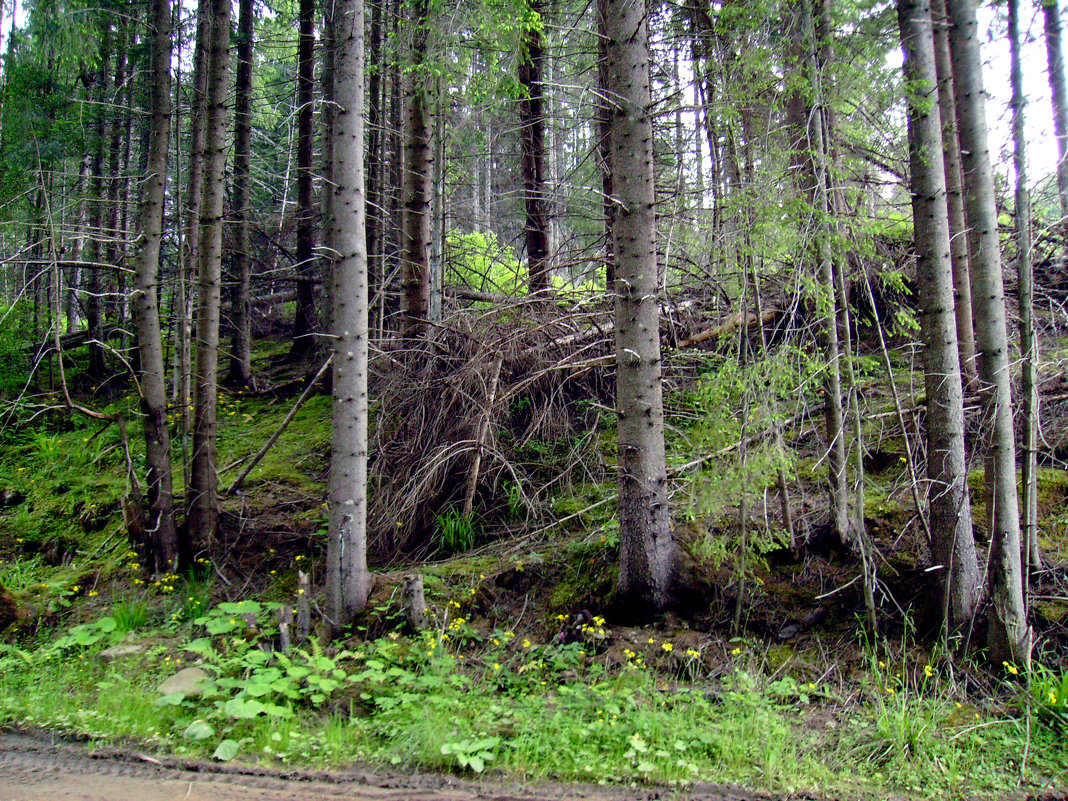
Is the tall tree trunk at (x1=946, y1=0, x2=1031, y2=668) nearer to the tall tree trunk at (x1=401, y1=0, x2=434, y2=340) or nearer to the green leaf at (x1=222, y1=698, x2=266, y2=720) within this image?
the green leaf at (x1=222, y1=698, x2=266, y2=720)

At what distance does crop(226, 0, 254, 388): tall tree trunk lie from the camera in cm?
1164

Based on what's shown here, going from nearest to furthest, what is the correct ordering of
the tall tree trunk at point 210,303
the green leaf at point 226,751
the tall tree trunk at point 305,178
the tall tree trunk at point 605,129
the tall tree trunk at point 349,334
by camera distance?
the green leaf at point 226,751 → the tall tree trunk at point 605,129 → the tall tree trunk at point 349,334 → the tall tree trunk at point 210,303 → the tall tree trunk at point 305,178

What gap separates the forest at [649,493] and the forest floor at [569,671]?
0.03 meters

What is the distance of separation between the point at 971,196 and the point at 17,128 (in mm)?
14484

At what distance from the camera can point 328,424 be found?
9898 mm

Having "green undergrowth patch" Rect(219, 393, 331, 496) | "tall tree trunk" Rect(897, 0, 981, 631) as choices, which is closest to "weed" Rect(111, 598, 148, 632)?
"green undergrowth patch" Rect(219, 393, 331, 496)

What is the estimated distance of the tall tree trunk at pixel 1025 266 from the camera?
13.9ft

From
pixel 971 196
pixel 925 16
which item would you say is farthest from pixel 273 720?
pixel 925 16

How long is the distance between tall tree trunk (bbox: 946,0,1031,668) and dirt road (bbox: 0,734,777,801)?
2.17 metres

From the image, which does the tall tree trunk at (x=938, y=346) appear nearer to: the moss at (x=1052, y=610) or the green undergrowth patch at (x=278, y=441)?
the moss at (x=1052, y=610)

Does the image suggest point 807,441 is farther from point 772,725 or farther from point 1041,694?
point 772,725

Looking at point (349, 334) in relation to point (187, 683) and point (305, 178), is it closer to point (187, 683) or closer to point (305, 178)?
point (187, 683)

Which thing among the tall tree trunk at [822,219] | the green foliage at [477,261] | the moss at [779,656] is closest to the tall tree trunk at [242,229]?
the green foliage at [477,261]

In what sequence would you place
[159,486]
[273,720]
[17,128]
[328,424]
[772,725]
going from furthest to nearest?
[17,128] → [328,424] → [159,486] → [273,720] → [772,725]
